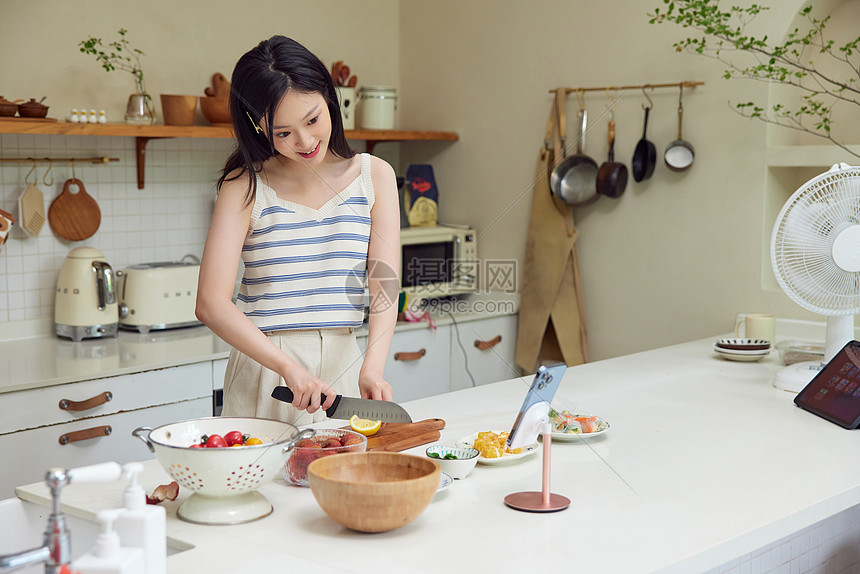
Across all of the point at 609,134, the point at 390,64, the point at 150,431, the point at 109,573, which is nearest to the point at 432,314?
the point at 609,134

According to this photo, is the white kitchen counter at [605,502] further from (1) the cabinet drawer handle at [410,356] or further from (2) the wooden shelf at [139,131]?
(2) the wooden shelf at [139,131]

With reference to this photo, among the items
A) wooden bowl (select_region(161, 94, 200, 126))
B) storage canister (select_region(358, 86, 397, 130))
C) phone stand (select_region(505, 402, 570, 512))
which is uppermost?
storage canister (select_region(358, 86, 397, 130))

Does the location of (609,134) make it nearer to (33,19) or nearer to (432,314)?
(432,314)

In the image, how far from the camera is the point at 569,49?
3039mm

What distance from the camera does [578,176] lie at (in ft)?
9.87

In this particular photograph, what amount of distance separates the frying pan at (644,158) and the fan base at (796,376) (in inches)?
39.3

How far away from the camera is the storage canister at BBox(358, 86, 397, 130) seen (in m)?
3.29

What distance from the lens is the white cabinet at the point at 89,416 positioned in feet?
6.89

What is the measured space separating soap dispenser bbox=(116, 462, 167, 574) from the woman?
58cm

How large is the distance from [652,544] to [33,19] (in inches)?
94.8

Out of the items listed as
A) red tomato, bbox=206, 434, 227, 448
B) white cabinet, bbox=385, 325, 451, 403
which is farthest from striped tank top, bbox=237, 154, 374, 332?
white cabinet, bbox=385, 325, 451, 403

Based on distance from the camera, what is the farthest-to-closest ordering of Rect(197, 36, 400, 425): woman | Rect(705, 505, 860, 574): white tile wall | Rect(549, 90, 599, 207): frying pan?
Rect(549, 90, 599, 207): frying pan → Rect(705, 505, 860, 574): white tile wall → Rect(197, 36, 400, 425): woman

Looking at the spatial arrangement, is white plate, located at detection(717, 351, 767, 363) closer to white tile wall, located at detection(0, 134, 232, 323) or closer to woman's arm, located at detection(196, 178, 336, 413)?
woman's arm, located at detection(196, 178, 336, 413)

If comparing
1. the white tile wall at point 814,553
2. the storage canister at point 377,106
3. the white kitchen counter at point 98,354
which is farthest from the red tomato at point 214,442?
the storage canister at point 377,106
